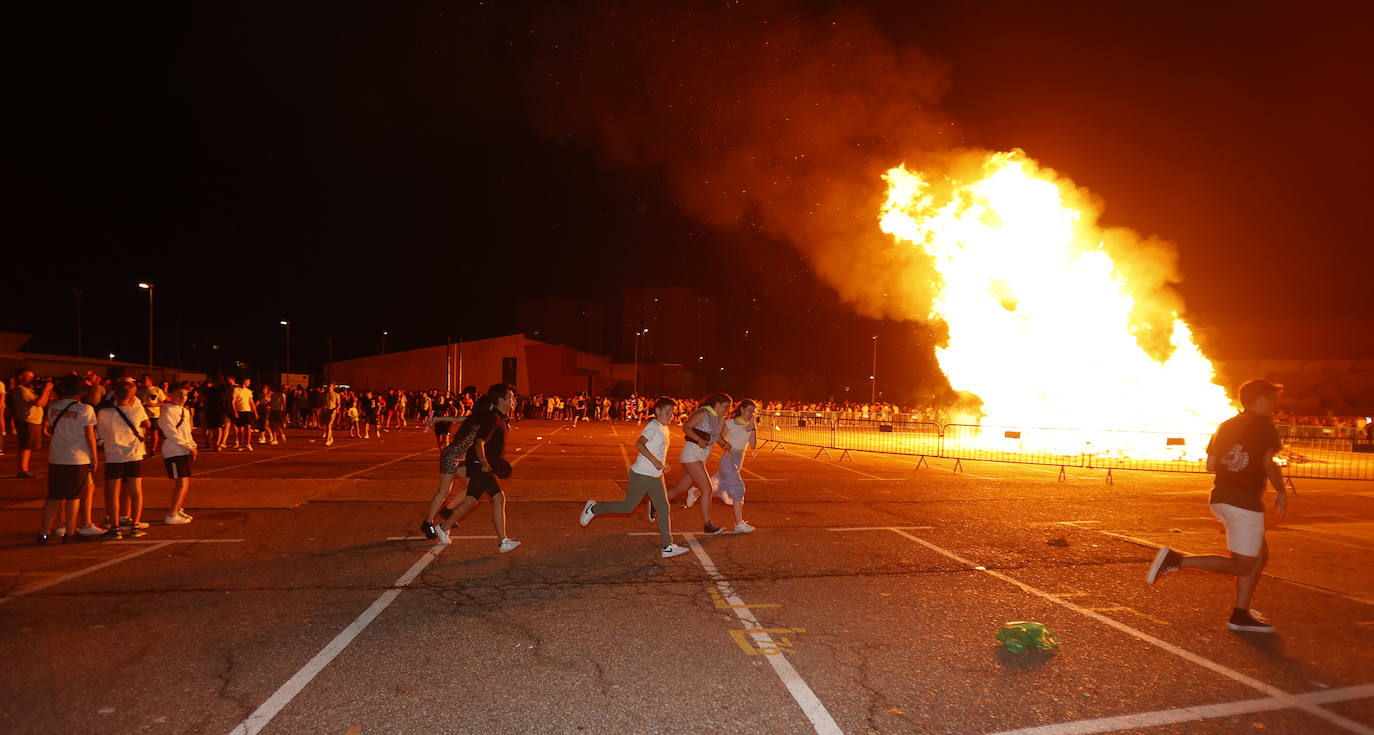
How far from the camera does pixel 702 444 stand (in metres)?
7.99

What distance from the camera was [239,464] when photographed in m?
14.6

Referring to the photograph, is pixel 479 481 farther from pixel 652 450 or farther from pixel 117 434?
pixel 117 434

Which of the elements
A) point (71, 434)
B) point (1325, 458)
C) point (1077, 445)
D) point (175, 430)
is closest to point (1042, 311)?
point (1077, 445)

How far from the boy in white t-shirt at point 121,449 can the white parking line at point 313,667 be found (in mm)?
3864

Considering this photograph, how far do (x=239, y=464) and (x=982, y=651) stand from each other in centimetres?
1516

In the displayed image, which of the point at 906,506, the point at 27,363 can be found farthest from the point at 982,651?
the point at 27,363

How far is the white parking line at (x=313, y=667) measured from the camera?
11.1 ft

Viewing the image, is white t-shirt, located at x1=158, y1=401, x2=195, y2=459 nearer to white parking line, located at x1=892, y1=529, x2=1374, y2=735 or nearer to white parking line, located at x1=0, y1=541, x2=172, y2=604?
white parking line, located at x1=0, y1=541, x2=172, y2=604

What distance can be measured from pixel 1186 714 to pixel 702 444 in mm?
5069

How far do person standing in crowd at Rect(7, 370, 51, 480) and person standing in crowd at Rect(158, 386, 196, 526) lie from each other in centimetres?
651

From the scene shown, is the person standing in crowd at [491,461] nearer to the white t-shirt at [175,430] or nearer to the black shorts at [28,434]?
the white t-shirt at [175,430]

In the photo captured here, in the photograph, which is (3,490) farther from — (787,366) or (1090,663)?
(787,366)

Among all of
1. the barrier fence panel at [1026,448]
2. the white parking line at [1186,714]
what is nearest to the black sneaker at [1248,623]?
the white parking line at [1186,714]

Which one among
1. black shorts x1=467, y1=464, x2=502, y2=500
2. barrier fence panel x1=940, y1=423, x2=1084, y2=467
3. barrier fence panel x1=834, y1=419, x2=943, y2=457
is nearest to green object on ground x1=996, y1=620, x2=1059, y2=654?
black shorts x1=467, y1=464, x2=502, y2=500
